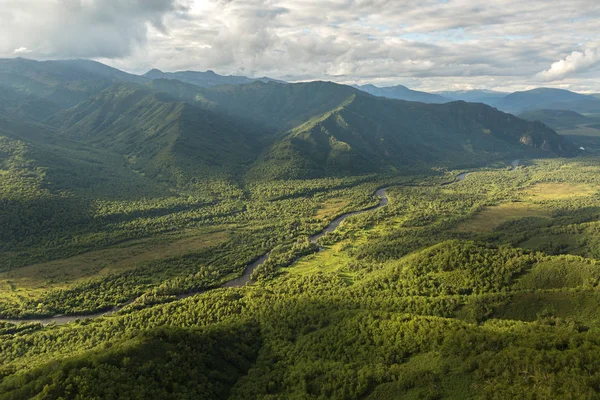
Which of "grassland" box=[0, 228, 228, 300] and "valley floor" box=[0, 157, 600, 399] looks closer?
"valley floor" box=[0, 157, 600, 399]

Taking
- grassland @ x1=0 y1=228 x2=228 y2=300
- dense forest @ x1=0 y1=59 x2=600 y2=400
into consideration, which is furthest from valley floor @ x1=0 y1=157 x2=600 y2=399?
grassland @ x1=0 y1=228 x2=228 y2=300

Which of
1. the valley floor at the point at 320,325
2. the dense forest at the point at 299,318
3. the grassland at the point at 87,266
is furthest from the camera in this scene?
the grassland at the point at 87,266

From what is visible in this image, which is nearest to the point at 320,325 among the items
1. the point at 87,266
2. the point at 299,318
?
the point at 299,318

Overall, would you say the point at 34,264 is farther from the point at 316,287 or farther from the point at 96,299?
the point at 316,287

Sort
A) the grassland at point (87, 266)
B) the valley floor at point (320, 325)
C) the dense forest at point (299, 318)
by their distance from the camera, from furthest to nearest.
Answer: the grassland at point (87, 266), the dense forest at point (299, 318), the valley floor at point (320, 325)

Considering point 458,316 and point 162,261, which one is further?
point 162,261

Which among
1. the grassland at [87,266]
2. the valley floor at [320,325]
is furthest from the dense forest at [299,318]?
the grassland at [87,266]

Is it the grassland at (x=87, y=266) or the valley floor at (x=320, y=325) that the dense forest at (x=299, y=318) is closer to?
the valley floor at (x=320, y=325)

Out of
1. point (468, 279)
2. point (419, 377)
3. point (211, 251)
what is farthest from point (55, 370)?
point (211, 251)

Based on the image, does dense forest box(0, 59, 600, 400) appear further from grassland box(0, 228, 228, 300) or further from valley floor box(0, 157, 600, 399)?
grassland box(0, 228, 228, 300)

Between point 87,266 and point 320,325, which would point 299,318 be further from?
point 87,266

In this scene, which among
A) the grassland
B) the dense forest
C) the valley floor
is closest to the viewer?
the valley floor
